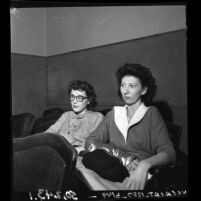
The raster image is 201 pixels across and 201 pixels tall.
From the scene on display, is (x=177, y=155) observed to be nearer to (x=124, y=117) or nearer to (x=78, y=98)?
(x=124, y=117)

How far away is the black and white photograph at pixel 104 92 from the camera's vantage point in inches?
59.5

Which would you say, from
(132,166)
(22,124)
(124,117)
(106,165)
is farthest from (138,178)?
(22,124)

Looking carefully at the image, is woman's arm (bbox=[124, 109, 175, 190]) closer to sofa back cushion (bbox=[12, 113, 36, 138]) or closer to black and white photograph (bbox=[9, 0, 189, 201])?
black and white photograph (bbox=[9, 0, 189, 201])

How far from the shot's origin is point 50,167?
139 cm

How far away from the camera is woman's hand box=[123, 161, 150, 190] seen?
1.48m

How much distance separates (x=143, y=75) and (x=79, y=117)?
1.39ft

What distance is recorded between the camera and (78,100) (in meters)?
1.57

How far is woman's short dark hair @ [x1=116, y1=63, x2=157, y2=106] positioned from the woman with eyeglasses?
21 cm

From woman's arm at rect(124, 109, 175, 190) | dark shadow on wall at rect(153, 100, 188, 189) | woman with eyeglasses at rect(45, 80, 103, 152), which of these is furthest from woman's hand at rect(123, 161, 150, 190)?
woman with eyeglasses at rect(45, 80, 103, 152)

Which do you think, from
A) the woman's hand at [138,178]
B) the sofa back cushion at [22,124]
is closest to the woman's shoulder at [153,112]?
the woman's hand at [138,178]

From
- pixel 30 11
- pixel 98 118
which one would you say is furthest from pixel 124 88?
pixel 30 11

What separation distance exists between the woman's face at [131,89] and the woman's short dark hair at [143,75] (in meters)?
0.02
